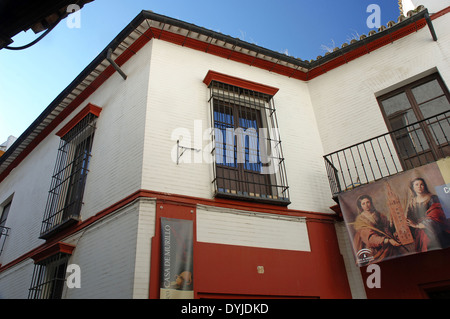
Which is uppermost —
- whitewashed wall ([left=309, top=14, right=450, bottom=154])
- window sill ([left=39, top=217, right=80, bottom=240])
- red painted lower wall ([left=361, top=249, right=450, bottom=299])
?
whitewashed wall ([left=309, top=14, right=450, bottom=154])

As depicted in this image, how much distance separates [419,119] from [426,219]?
2.70m

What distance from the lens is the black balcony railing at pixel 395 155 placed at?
718cm

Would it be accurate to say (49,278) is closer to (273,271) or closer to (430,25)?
(273,271)

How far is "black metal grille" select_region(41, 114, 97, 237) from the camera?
788cm

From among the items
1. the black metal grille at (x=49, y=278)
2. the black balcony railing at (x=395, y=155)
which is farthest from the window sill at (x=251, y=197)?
the black metal grille at (x=49, y=278)

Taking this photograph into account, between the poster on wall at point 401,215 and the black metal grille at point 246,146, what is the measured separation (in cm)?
139

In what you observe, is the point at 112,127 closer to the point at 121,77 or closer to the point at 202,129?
the point at 121,77

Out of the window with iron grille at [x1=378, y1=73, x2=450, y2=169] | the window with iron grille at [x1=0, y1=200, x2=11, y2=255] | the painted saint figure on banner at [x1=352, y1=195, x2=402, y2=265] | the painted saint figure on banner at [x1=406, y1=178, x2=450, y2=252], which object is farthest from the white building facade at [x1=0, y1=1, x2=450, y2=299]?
the painted saint figure on banner at [x1=406, y1=178, x2=450, y2=252]

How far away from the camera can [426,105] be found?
7754mm

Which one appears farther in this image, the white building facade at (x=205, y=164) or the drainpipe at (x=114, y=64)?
the drainpipe at (x=114, y=64)

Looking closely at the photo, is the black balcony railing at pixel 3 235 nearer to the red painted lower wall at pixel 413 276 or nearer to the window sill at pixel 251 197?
the window sill at pixel 251 197

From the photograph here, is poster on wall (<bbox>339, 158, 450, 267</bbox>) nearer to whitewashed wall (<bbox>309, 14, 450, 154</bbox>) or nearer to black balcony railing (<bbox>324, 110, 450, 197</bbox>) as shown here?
black balcony railing (<bbox>324, 110, 450, 197</bbox>)
